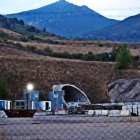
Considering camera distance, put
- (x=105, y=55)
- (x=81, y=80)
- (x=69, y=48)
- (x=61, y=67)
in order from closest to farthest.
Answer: (x=81, y=80) < (x=61, y=67) < (x=105, y=55) < (x=69, y=48)

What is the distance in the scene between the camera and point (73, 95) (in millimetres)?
90875

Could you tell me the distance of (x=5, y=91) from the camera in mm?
79875

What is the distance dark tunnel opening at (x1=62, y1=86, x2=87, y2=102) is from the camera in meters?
89.0

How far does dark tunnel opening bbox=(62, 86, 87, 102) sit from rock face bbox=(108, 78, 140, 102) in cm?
826

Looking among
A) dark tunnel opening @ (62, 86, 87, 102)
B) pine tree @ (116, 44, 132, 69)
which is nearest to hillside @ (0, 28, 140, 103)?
pine tree @ (116, 44, 132, 69)

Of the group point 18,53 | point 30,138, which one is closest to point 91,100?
point 18,53

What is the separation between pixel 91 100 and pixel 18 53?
37442mm

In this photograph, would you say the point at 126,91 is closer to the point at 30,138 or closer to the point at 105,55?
the point at 105,55

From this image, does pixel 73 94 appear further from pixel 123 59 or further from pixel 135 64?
pixel 135 64

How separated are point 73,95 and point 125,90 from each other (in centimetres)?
1202

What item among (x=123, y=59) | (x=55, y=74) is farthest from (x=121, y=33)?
(x=123, y=59)

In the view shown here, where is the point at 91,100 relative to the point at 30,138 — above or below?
below

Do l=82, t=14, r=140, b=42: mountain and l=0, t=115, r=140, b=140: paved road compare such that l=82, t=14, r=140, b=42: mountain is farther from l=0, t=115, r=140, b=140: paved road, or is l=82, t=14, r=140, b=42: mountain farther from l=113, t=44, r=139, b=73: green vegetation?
l=113, t=44, r=139, b=73: green vegetation

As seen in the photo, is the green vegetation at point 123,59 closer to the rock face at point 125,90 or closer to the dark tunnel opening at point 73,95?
the rock face at point 125,90
